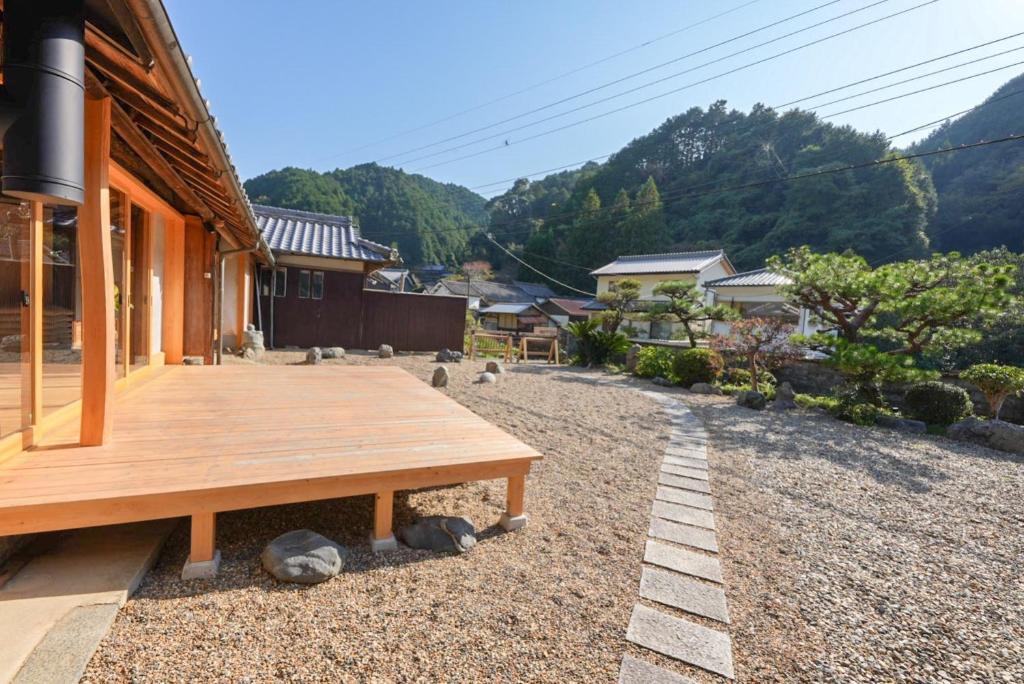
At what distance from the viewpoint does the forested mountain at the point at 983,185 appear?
877 inches

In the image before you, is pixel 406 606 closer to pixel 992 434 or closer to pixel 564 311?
pixel 992 434

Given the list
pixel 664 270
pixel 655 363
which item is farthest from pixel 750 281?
pixel 655 363

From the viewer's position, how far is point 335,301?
10883 millimetres

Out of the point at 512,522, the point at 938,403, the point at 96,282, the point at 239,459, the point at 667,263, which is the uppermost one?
the point at 667,263

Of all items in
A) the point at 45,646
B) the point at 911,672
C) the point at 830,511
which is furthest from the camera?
the point at 830,511

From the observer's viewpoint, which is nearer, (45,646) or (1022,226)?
(45,646)

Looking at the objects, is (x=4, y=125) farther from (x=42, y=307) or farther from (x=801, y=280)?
(x=801, y=280)

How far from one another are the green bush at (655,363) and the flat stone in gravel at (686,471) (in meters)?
5.82

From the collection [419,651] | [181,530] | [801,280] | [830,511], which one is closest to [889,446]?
[830,511]

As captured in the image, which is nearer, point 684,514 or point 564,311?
point 684,514

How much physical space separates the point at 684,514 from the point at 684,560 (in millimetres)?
634

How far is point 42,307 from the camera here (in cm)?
205

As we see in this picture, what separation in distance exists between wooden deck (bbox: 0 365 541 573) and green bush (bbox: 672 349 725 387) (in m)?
6.86

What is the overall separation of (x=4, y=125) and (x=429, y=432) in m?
2.11
